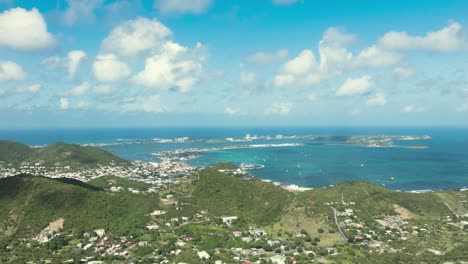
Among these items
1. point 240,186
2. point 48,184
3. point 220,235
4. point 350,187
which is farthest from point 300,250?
point 48,184

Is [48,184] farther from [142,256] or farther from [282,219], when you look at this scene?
[282,219]

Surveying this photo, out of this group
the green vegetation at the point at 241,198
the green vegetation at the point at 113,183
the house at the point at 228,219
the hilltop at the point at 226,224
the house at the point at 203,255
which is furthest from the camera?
the green vegetation at the point at 113,183

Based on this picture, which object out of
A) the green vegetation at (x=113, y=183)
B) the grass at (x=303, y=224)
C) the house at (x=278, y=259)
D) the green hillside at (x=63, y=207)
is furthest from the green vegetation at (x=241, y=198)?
the green vegetation at (x=113, y=183)

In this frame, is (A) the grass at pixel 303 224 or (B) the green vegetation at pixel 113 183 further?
(B) the green vegetation at pixel 113 183

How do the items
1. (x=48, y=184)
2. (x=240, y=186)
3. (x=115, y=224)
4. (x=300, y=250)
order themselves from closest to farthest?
1. (x=300, y=250)
2. (x=115, y=224)
3. (x=48, y=184)
4. (x=240, y=186)

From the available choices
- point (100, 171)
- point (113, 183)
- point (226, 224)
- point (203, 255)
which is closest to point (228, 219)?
point (226, 224)

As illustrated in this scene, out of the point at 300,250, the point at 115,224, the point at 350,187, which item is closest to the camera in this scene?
the point at 300,250

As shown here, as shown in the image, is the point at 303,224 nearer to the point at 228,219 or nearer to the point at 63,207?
the point at 228,219

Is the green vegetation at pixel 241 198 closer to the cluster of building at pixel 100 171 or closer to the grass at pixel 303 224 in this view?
the grass at pixel 303 224
